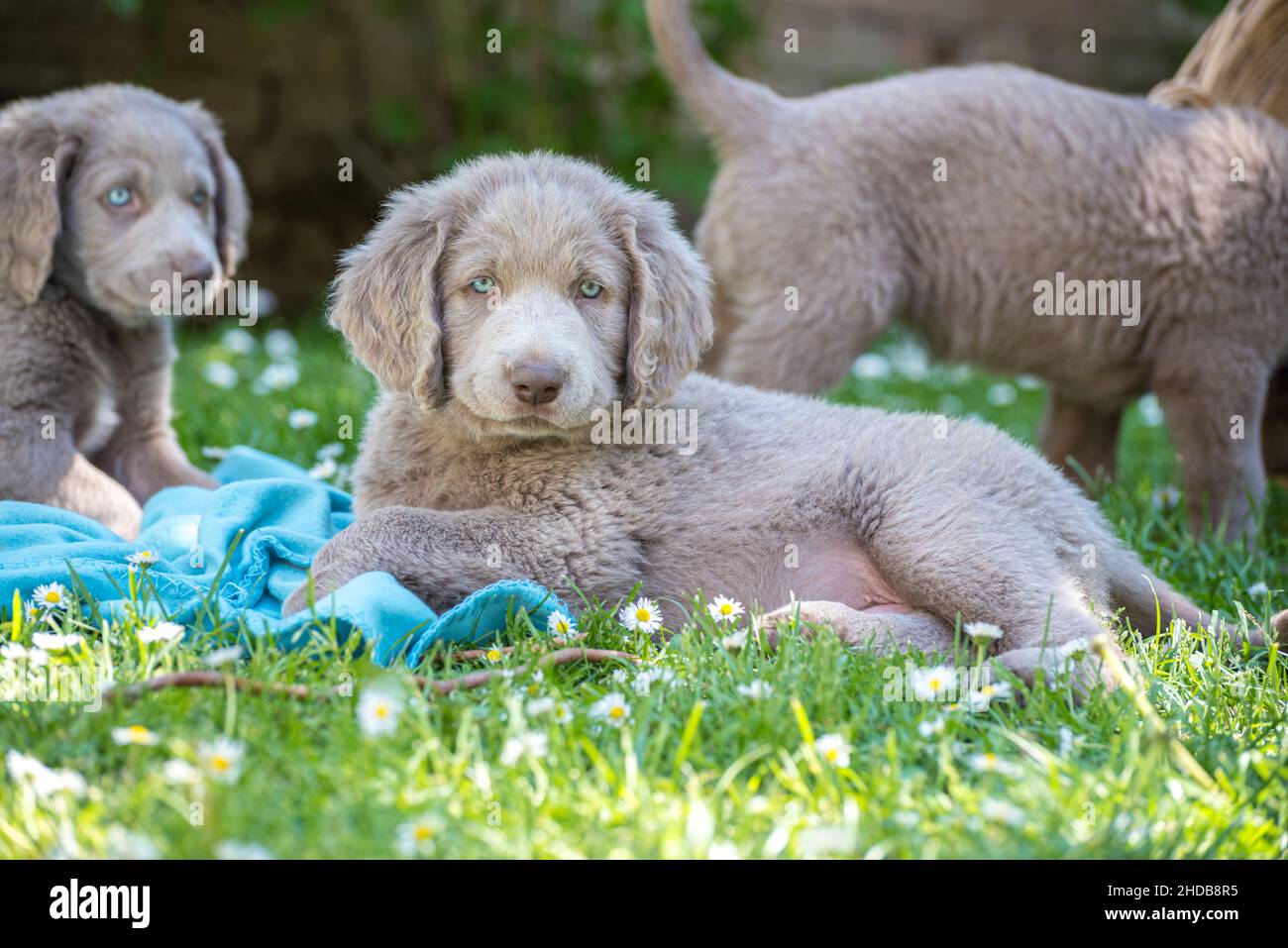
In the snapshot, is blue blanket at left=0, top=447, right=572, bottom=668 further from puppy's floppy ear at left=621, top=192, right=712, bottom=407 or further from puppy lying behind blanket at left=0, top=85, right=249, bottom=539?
puppy's floppy ear at left=621, top=192, right=712, bottom=407

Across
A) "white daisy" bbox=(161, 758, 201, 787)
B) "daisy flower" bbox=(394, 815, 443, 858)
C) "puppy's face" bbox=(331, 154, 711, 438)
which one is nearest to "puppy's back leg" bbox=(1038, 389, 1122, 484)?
"puppy's face" bbox=(331, 154, 711, 438)

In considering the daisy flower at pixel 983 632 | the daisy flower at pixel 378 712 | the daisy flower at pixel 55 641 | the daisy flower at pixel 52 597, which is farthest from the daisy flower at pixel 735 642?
the daisy flower at pixel 52 597

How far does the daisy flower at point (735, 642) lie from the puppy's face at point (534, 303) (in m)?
0.59

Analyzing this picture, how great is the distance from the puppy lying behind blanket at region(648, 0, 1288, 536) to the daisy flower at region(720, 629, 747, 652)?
1784 mm

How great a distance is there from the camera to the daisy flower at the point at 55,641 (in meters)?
2.34

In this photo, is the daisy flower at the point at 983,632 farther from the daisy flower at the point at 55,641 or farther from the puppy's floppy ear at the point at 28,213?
the puppy's floppy ear at the point at 28,213

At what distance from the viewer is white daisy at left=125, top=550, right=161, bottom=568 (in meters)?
2.81

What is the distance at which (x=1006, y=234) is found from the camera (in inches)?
171

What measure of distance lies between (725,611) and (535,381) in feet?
2.08

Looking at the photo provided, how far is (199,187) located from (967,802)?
2.93m

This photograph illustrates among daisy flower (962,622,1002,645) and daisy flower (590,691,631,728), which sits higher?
daisy flower (962,622,1002,645)

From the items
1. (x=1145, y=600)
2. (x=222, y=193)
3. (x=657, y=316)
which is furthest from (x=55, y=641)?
(x=1145, y=600)
